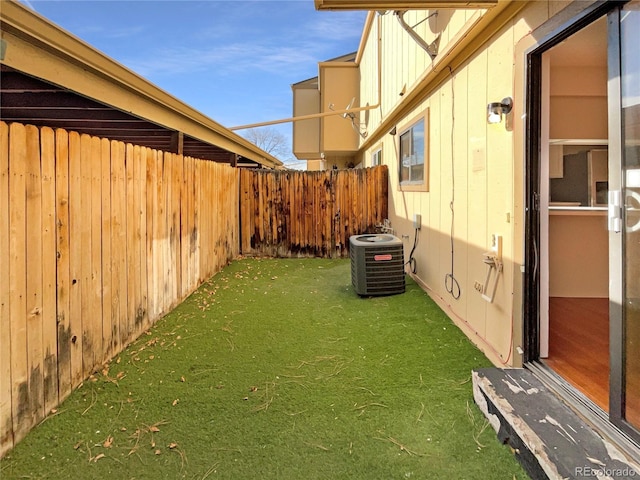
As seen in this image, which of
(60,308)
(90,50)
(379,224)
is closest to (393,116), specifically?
→ (379,224)

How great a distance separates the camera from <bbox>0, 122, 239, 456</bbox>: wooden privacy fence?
6.49 feet

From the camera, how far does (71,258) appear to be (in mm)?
2492

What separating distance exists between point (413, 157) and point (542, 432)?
14.6 ft

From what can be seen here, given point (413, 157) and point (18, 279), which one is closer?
point (18, 279)

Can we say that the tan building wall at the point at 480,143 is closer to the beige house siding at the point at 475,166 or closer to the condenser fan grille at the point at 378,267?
the beige house siding at the point at 475,166

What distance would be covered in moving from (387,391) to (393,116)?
208 inches

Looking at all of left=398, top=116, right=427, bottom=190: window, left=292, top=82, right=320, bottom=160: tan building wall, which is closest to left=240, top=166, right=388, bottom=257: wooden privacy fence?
left=398, top=116, right=427, bottom=190: window

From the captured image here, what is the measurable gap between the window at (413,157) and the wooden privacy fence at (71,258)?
10.4 ft

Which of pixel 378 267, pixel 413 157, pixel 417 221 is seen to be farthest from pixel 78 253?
pixel 413 157

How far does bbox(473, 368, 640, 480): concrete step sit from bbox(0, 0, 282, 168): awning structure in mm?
3030

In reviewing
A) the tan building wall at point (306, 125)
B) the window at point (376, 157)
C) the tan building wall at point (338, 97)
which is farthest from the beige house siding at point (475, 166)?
the tan building wall at point (306, 125)

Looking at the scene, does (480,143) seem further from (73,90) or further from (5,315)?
(5,315)

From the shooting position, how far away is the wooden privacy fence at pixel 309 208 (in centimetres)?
779

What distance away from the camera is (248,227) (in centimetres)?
790
